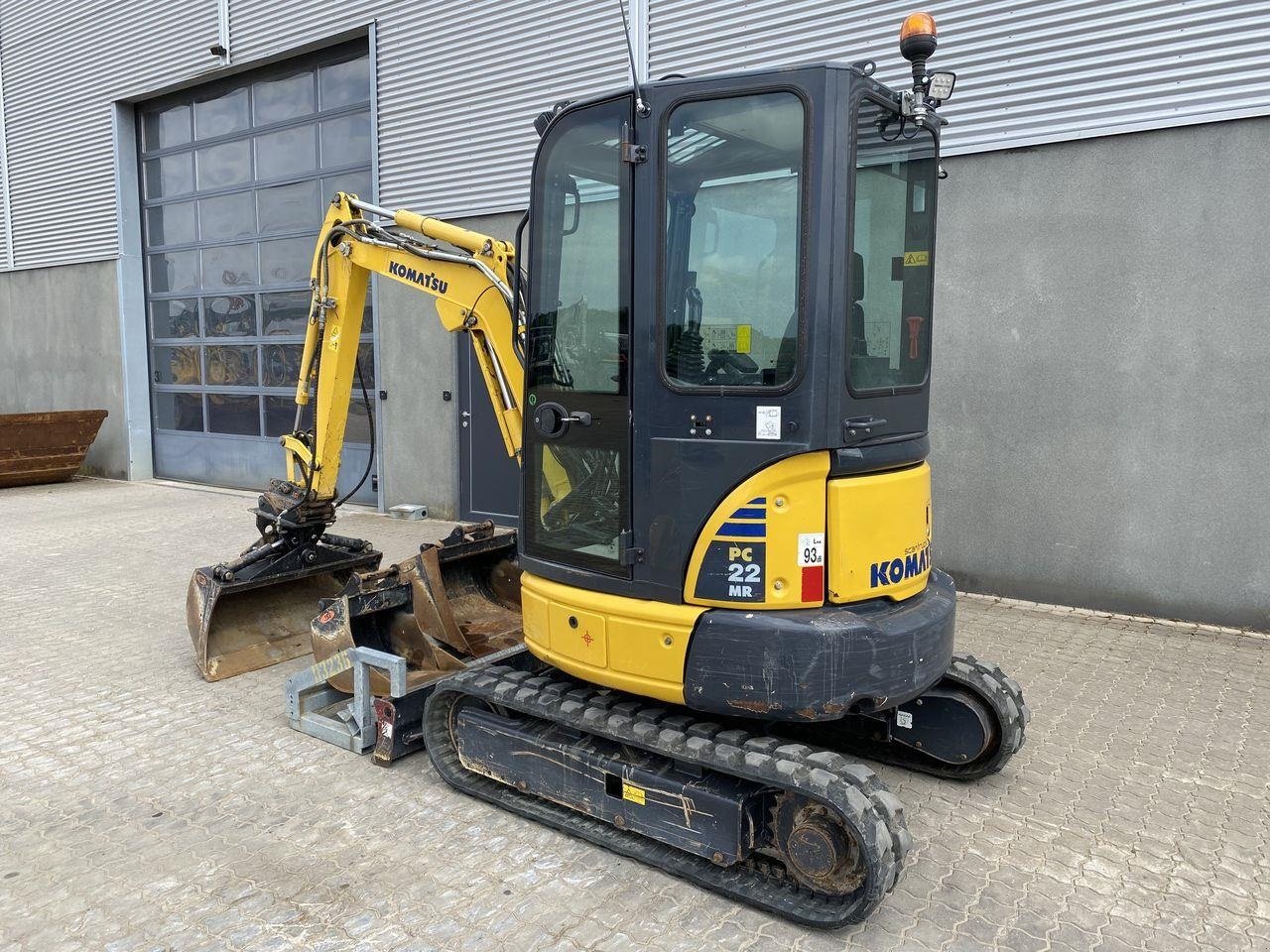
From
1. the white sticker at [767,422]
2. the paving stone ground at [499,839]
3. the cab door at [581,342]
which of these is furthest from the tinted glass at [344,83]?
the white sticker at [767,422]

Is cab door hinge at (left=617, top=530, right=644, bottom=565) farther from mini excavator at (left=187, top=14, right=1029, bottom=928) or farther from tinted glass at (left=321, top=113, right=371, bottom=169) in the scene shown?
tinted glass at (left=321, top=113, right=371, bottom=169)

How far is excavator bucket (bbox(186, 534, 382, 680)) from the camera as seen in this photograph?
5465mm

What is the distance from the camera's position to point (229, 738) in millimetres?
4613

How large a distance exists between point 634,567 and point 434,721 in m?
1.39

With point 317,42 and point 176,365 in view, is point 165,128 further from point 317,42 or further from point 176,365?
point 317,42

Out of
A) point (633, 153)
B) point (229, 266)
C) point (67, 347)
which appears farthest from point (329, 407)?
point (67, 347)

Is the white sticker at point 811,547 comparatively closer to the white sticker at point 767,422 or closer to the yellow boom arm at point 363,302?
the white sticker at point 767,422

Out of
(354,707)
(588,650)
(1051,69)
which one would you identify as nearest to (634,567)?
(588,650)

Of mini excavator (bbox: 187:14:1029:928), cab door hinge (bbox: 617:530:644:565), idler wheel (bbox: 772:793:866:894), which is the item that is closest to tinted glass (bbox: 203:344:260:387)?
mini excavator (bbox: 187:14:1029:928)

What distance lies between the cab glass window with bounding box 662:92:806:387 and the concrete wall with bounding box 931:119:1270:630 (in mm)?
4410

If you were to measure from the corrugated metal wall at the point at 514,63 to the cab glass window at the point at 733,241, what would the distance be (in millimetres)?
4493

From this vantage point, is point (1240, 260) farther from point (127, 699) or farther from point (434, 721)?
point (127, 699)

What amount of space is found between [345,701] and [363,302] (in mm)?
2283

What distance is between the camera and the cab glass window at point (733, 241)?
10.0 ft
